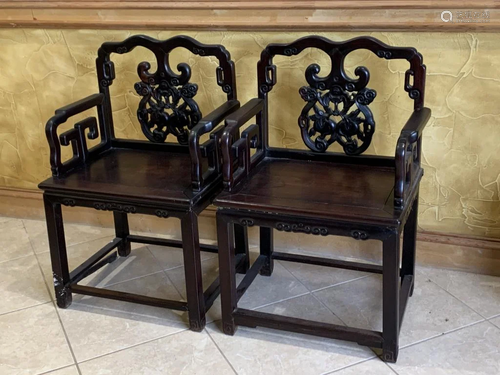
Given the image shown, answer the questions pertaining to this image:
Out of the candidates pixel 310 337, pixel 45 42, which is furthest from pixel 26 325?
pixel 45 42

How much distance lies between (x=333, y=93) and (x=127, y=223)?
1075mm

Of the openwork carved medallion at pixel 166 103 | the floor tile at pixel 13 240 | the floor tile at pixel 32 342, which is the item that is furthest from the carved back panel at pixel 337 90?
the floor tile at pixel 13 240

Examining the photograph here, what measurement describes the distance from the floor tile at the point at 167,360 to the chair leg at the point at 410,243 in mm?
754

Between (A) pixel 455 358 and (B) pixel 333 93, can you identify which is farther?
(B) pixel 333 93

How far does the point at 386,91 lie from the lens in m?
2.35

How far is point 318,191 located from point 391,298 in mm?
390

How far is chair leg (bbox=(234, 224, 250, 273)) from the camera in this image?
2.50 meters

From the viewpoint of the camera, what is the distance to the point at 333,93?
86.3 inches

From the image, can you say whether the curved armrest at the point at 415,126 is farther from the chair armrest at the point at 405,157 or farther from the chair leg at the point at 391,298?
the chair leg at the point at 391,298

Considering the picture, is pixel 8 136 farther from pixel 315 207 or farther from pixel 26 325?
pixel 315 207

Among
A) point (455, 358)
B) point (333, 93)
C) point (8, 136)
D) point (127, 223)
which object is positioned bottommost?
point (455, 358)

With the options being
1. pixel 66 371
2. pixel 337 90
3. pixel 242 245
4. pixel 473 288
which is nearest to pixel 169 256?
pixel 242 245

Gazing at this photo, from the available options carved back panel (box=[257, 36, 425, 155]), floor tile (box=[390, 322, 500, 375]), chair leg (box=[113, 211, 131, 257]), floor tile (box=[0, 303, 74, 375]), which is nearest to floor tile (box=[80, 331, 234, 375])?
floor tile (box=[0, 303, 74, 375])

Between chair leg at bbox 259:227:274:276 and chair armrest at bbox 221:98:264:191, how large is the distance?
36 centimetres
